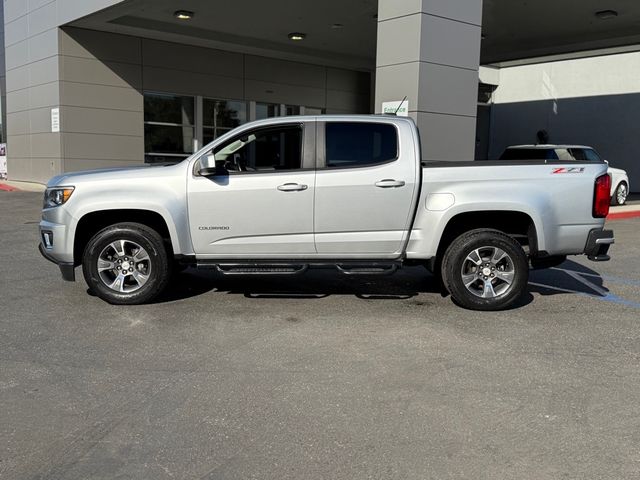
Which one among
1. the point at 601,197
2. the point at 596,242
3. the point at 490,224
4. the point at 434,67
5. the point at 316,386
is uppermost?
the point at 434,67

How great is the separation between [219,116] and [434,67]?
571 inches

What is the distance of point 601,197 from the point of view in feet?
20.8

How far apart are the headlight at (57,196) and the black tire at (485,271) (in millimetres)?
3990

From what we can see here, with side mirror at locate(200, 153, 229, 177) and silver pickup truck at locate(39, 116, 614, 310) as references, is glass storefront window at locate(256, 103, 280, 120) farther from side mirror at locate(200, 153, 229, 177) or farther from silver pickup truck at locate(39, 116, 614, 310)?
side mirror at locate(200, 153, 229, 177)

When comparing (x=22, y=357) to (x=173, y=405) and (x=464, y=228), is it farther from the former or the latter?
(x=464, y=228)

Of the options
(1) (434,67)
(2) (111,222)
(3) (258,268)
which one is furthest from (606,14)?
(2) (111,222)

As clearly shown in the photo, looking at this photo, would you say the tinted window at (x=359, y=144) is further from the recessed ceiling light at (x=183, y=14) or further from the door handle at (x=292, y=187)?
the recessed ceiling light at (x=183, y=14)

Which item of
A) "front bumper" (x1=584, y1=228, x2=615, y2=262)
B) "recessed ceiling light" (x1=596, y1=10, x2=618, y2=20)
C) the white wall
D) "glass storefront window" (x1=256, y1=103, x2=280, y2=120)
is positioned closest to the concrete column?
"front bumper" (x1=584, y1=228, x2=615, y2=262)

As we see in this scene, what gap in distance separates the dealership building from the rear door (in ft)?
13.5

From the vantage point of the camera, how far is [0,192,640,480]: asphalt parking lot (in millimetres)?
3355

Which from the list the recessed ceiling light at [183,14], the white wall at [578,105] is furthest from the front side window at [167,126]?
the white wall at [578,105]

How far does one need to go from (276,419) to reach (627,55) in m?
25.4

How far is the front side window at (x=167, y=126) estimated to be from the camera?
71.9 ft

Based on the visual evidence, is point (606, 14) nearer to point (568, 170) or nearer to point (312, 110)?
point (312, 110)
